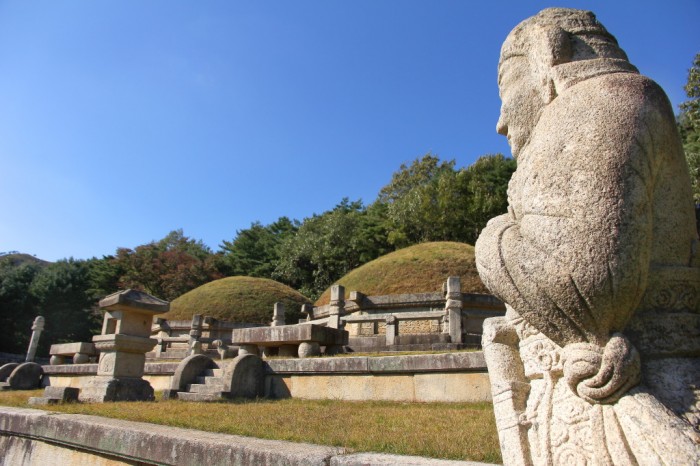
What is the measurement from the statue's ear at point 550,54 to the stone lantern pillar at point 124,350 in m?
Answer: 7.60

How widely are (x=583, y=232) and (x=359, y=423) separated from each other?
376 cm

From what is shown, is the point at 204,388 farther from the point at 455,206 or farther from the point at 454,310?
the point at 455,206

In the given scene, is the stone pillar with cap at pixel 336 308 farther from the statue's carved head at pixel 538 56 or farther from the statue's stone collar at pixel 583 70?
the statue's stone collar at pixel 583 70

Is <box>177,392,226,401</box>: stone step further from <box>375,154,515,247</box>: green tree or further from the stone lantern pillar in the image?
<box>375,154,515,247</box>: green tree

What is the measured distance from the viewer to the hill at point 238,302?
23.6 m

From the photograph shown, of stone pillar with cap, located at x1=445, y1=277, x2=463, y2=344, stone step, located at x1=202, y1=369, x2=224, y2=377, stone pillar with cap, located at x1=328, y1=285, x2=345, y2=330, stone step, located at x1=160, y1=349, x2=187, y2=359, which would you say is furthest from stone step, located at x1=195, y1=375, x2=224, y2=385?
stone step, located at x1=160, y1=349, x2=187, y2=359

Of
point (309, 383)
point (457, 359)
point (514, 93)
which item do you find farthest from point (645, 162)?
point (309, 383)

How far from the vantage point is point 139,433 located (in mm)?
3873

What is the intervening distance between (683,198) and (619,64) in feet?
2.10

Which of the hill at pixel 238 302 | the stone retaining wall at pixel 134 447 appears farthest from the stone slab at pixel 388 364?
the hill at pixel 238 302

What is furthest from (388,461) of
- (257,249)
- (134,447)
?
(257,249)

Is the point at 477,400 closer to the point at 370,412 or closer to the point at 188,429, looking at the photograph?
the point at 370,412

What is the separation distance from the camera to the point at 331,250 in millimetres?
40500

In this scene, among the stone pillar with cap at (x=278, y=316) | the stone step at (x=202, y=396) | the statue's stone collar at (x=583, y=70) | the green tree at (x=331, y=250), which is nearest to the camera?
the statue's stone collar at (x=583, y=70)
